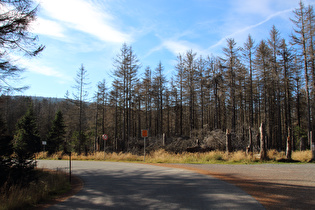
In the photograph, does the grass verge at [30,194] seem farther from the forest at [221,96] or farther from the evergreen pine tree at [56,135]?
the evergreen pine tree at [56,135]

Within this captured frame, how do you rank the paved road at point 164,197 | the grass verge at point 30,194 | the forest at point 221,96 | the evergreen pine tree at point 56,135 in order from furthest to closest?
the evergreen pine tree at point 56,135, the forest at point 221,96, the grass verge at point 30,194, the paved road at point 164,197

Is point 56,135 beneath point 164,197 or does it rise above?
beneath

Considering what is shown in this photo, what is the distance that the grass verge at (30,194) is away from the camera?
20.0 ft

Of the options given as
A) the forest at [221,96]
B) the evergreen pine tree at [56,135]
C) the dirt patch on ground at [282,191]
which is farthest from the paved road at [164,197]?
the evergreen pine tree at [56,135]

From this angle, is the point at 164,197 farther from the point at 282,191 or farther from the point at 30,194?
the point at 30,194

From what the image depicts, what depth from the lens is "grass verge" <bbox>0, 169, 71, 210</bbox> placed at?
6105mm

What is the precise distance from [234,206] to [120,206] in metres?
2.84

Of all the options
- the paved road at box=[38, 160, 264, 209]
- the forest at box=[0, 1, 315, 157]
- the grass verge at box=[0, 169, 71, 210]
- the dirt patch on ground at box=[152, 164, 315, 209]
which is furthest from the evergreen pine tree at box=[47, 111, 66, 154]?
the dirt patch on ground at box=[152, 164, 315, 209]

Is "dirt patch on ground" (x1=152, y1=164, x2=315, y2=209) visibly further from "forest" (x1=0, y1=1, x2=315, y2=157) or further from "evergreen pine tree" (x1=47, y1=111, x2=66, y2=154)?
"evergreen pine tree" (x1=47, y1=111, x2=66, y2=154)

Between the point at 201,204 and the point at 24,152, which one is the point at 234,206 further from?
the point at 24,152

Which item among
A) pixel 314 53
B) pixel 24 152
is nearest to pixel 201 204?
pixel 24 152

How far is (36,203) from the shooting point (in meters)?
6.67

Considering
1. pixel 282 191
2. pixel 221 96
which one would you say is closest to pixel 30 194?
pixel 282 191

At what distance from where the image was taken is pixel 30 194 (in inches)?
278
